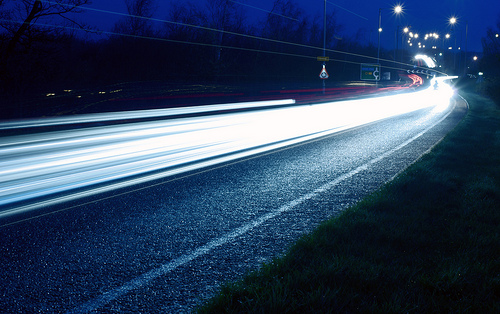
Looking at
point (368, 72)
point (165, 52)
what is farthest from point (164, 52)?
point (368, 72)

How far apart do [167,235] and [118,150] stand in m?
4.75

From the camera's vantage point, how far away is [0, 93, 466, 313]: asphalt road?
10.9ft

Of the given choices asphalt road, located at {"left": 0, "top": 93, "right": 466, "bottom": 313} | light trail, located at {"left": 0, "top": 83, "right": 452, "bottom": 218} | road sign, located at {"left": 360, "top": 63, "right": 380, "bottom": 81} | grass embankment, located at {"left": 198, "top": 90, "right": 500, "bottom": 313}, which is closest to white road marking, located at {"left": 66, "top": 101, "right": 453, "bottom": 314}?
asphalt road, located at {"left": 0, "top": 93, "right": 466, "bottom": 313}

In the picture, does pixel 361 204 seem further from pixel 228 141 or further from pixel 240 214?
pixel 228 141

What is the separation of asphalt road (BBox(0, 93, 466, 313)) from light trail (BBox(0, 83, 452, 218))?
0.92m

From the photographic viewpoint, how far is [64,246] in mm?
4293

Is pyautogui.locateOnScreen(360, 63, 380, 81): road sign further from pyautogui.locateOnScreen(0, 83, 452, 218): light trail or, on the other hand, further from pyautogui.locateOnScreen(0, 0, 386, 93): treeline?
Answer: pyautogui.locateOnScreen(0, 83, 452, 218): light trail

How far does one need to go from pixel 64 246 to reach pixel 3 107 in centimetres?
722

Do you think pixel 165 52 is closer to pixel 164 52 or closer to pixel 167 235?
pixel 164 52

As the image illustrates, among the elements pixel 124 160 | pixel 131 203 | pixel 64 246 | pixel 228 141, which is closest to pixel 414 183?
pixel 131 203

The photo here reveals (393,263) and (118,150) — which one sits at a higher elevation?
(118,150)

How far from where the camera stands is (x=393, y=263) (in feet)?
11.7

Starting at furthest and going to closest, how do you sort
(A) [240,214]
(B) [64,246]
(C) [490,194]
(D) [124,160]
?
(D) [124,160]
(C) [490,194]
(A) [240,214]
(B) [64,246]

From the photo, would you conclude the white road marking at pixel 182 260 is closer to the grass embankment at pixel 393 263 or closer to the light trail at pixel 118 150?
the grass embankment at pixel 393 263
